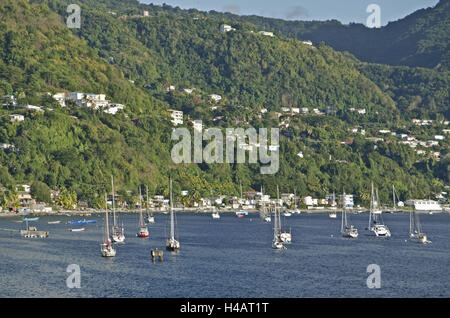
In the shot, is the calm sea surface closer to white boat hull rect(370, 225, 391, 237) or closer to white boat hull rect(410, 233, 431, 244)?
white boat hull rect(370, 225, 391, 237)

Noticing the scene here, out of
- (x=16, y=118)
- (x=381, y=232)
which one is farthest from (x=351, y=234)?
(x=16, y=118)

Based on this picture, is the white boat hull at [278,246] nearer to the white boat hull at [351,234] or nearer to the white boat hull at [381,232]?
the white boat hull at [351,234]

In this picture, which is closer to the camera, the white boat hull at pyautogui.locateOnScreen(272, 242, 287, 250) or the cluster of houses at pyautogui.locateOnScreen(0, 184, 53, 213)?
the white boat hull at pyautogui.locateOnScreen(272, 242, 287, 250)

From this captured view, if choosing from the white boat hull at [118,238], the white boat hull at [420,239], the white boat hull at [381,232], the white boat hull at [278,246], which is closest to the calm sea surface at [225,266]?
the white boat hull at [118,238]

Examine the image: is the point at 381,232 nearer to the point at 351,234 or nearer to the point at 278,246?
the point at 351,234

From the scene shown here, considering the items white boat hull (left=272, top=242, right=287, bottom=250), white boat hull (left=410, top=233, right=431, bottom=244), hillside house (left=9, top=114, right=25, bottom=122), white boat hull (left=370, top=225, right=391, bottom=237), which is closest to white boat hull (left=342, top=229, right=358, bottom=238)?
white boat hull (left=370, top=225, right=391, bottom=237)

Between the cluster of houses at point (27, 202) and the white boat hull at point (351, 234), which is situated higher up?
the cluster of houses at point (27, 202)
